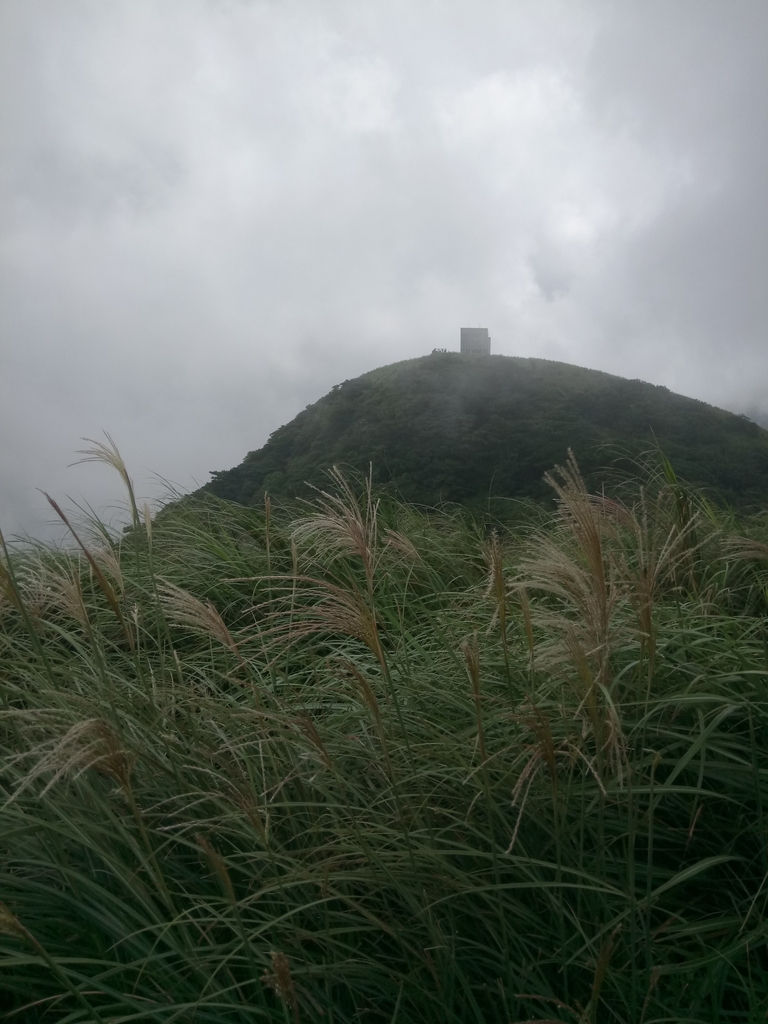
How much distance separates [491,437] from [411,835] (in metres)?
8.43

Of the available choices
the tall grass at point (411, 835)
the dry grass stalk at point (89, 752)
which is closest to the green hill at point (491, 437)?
the tall grass at point (411, 835)

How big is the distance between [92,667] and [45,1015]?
1130 mm

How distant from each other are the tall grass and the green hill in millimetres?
2596

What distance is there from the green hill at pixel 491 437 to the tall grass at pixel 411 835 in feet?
8.52

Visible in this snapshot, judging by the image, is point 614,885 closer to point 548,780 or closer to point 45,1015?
point 548,780

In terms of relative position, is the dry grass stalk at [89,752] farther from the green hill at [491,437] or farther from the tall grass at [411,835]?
the green hill at [491,437]

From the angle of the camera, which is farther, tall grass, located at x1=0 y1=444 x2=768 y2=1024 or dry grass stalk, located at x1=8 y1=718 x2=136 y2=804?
tall grass, located at x1=0 y1=444 x2=768 y2=1024

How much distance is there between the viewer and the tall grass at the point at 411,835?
1.29m

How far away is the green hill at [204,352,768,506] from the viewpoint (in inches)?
229

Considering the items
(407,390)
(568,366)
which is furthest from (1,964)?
(568,366)

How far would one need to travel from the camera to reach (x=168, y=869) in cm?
164

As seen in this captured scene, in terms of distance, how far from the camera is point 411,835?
59.9 inches

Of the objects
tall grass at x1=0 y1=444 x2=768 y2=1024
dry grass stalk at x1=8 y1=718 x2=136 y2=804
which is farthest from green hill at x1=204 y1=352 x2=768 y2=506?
dry grass stalk at x1=8 y1=718 x2=136 y2=804

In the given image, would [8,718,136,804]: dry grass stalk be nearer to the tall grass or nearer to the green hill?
the tall grass
